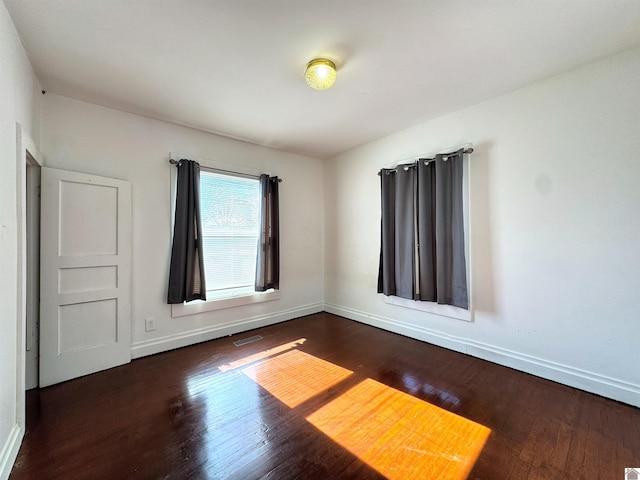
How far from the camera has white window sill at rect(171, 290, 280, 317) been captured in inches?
122

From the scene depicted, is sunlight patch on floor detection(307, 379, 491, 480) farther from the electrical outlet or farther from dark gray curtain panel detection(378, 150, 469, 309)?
the electrical outlet

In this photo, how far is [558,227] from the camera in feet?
7.48

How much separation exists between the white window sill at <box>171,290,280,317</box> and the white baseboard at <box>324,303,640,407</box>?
164cm

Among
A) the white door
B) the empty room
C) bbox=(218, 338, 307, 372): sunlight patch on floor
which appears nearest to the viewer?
the empty room

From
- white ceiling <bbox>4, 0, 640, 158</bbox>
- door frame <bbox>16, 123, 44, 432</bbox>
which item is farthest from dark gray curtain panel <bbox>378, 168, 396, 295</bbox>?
door frame <bbox>16, 123, 44, 432</bbox>

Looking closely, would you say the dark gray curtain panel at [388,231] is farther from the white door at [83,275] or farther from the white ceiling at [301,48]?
the white door at [83,275]

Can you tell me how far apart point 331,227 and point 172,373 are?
2884 millimetres

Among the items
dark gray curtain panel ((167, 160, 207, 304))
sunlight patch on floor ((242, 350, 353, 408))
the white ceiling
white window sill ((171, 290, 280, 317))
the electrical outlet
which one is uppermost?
the white ceiling

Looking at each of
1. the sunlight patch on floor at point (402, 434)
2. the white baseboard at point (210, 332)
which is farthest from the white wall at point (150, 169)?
the sunlight patch on floor at point (402, 434)

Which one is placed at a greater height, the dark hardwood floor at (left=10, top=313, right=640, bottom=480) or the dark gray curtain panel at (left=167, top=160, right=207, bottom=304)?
the dark gray curtain panel at (left=167, top=160, right=207, bottom=304)

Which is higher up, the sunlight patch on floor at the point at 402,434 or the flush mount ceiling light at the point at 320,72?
the flush mount ceiling light at the point at 320,72

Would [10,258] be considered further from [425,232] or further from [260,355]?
[425,232]

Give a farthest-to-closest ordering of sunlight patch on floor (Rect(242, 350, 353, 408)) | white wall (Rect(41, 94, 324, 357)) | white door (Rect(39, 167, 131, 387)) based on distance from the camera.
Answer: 1. white wall (Rect(41, 94, 324, 357))
2. white door (Rect(39, 167, 131, 387))
3. sunlight patch on floor (Rect(242, 350, 353, 408))

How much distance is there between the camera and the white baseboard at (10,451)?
135 cm
